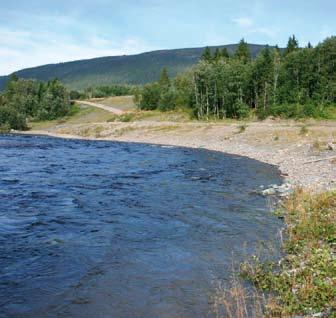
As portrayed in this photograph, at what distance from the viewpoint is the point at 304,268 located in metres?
10.9

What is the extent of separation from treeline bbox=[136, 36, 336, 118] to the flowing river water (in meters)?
45.6

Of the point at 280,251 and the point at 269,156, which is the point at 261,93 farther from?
the point at 280,251

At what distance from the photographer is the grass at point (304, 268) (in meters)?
9.06

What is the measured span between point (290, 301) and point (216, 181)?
18.5 m

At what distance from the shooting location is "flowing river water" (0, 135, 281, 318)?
10.4m

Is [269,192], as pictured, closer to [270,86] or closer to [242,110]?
[242,110]

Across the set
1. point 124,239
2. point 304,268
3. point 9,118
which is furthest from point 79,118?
point 304,268

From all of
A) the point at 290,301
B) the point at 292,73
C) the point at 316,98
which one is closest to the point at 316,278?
the point at 290,301

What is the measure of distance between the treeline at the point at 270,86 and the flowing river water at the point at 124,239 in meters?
45.6

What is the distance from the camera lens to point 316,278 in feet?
32.8

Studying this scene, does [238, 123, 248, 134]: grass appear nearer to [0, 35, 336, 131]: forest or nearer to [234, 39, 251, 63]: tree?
[0, 35, 336, 131]: forest

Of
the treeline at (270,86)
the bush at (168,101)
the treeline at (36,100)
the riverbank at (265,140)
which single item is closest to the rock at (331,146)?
the riverbank at (265,140)

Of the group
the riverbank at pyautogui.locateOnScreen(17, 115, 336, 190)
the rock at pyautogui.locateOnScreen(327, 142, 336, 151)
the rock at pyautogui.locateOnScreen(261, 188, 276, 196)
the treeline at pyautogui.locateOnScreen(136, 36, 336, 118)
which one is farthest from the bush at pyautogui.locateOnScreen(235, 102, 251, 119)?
the rock at pyautogui.locateOnScreen(261, 188, 276, 196)

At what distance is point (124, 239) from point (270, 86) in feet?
224
